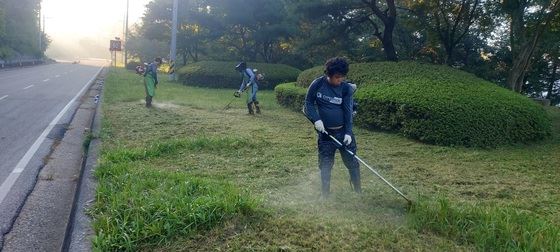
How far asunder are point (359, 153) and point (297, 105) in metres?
5.58

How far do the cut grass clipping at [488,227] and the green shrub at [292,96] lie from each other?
8.17 metres

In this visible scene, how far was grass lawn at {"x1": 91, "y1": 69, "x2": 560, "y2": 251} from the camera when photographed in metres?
3.45

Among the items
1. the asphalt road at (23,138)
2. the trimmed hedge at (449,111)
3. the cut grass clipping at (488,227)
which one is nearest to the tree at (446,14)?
the trimmed hedge at (449,111)

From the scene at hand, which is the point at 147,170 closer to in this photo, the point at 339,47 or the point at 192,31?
the point at 339,47

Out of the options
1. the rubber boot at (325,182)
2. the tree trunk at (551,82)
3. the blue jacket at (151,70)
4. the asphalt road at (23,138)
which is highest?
the tree trunk at (551,82)

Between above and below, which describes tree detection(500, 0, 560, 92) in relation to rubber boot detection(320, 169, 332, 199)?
above

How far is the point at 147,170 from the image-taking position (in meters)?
5.20

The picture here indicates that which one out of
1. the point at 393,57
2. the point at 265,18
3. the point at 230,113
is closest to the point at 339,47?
the point at 393,57

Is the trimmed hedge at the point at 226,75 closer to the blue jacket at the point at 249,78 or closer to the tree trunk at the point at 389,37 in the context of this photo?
the tree trunk at the point at 389,37

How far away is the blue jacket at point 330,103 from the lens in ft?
15.2

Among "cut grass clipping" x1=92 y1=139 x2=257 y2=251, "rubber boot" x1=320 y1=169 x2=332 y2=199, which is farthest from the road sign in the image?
"rubber boot" x1=320 y1=169 x2=332 y2=199

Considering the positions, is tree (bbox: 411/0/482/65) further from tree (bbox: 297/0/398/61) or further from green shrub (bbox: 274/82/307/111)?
green shrub (bbox: 274/82/307/111)

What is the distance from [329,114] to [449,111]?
157 inches

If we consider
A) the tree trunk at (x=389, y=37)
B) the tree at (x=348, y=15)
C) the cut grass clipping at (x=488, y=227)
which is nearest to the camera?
the cut grass clipping at (x=488, y=227)
